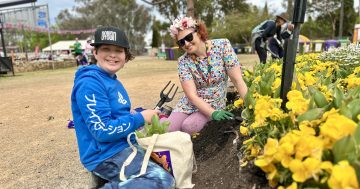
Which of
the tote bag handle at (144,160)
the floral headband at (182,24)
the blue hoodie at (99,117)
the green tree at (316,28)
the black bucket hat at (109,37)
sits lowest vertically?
the tote bag handle at (144,160)

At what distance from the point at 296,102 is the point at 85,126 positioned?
1.25 meters

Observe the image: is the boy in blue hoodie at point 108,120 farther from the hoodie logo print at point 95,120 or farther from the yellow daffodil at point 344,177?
the yellow daffodil at point 344,177

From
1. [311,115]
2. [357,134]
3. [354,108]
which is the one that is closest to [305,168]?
[357,134]

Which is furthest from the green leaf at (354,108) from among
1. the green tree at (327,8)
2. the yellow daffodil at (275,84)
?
the green tree at (327,8)

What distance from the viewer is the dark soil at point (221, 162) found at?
1.69m

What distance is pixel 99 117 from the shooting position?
6.69 feet

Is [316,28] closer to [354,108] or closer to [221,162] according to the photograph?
[221,162]

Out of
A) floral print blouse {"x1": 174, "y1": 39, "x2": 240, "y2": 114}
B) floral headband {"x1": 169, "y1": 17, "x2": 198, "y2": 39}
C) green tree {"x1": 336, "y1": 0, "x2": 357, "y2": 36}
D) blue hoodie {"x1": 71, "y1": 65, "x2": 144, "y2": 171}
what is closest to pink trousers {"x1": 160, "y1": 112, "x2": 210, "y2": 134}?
floral print blouse {"x1": 174, "y1": 39, "x2": 240, "y2": 114}

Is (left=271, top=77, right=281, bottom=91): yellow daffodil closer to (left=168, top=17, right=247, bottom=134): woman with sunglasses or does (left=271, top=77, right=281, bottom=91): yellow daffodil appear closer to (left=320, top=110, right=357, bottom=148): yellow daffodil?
(left=168, top=17, right=247, bottom=134): woman with sunglasses

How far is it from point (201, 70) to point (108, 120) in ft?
4.73

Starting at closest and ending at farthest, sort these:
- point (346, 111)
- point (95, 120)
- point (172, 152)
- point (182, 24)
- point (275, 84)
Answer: point (346, 111) < point (95, 120) < point (172, 152) < point (275, 84) < point (182, 24)

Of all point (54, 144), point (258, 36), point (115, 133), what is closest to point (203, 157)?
point (115, 133)

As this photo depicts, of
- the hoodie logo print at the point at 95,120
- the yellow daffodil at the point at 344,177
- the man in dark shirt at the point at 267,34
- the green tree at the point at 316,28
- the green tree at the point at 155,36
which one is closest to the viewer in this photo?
the yellow daffodil at the point at 344,177

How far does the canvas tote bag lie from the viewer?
2137mm
